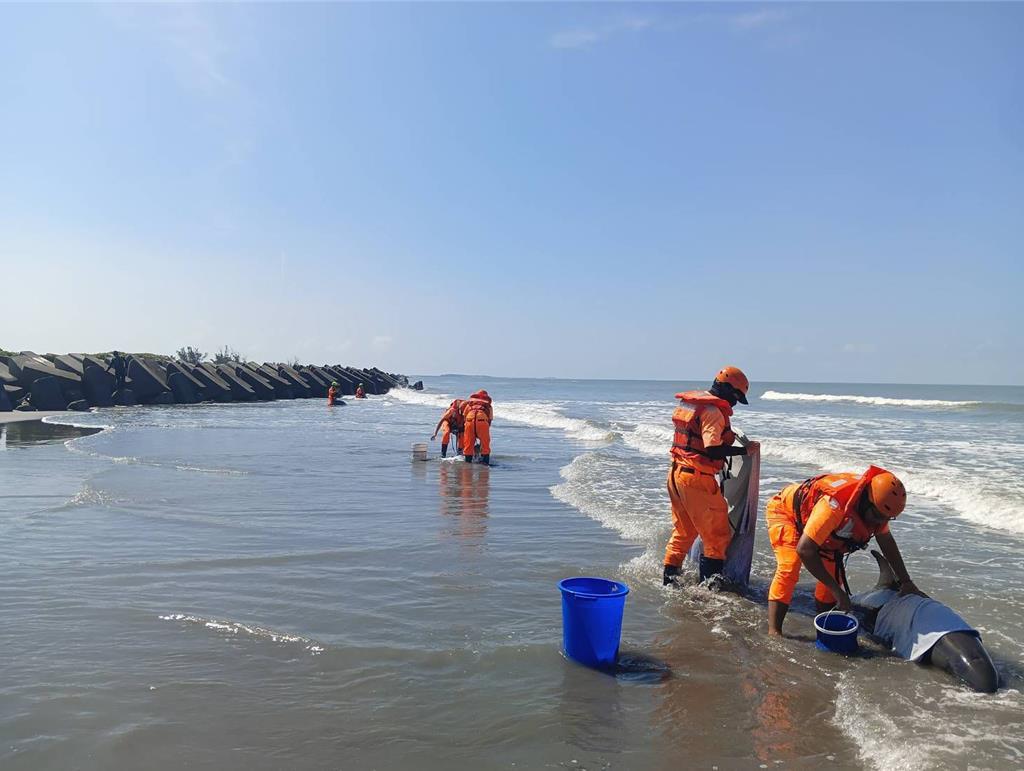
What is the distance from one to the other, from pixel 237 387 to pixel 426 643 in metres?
35.8

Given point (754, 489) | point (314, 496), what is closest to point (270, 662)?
point (754, 489)

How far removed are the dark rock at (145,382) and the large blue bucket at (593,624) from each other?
1252 inches

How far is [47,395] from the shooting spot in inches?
1033

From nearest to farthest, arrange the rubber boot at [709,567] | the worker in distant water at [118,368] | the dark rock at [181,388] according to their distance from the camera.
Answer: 1. the rubber boot at [709,567]
2. the worker in distant water at [118,368]
3. the dark rock at [181,388]

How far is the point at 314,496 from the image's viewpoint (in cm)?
980

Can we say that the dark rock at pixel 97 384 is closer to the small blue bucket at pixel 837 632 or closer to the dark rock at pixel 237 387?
the dark rock at pixel 237 387

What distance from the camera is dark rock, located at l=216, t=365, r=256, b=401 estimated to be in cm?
3722

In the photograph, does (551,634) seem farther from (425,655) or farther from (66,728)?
(66,728)

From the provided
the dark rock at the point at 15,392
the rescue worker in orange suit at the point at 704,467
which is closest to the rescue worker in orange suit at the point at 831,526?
the rescue worker in orange suit at the point at 704,467

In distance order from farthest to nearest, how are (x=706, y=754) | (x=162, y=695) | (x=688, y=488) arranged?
(x=688, y=488) → (x=162, y=695) → (x=706, y=754)

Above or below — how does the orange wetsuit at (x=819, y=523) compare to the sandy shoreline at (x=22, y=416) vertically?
above

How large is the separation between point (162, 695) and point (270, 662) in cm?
61

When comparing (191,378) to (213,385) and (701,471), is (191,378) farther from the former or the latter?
(701,471)

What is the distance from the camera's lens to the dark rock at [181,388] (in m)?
33.2
